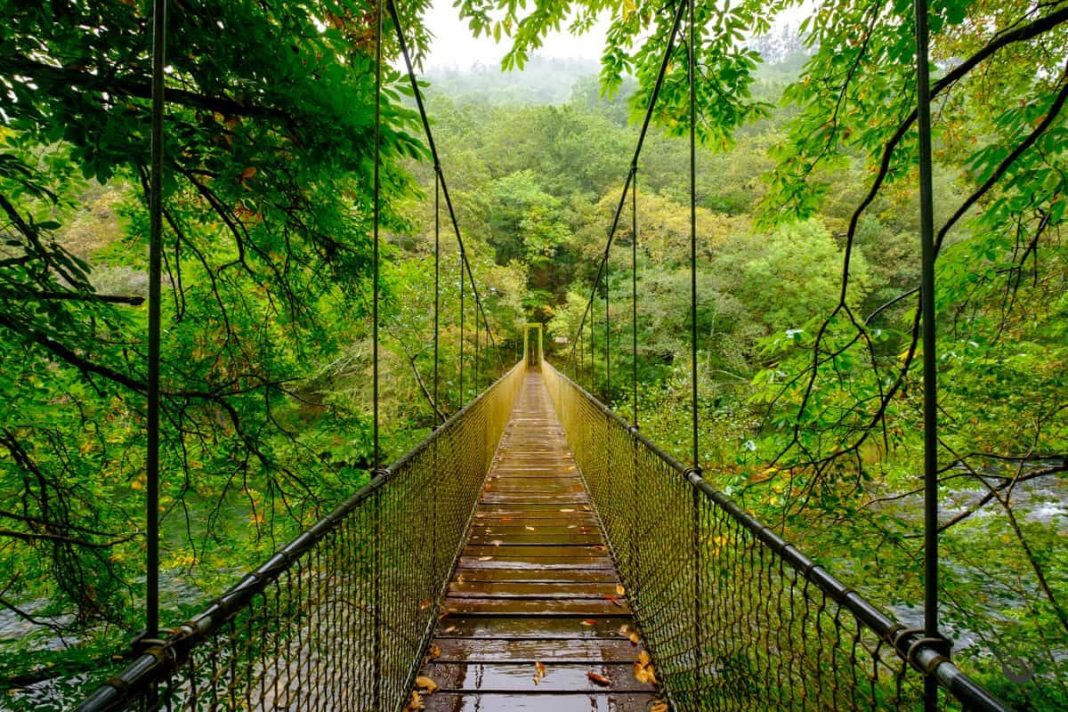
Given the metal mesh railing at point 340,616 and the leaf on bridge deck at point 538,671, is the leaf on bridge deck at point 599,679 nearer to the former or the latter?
the leaf on bridge deck at point 538,671

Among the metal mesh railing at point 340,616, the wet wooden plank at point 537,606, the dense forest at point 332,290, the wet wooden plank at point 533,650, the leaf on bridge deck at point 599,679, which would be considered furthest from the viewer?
the wet wooden plank at point 537,606

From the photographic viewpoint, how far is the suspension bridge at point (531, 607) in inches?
24.3

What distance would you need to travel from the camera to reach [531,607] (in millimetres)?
1920

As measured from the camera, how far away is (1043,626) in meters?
2.23

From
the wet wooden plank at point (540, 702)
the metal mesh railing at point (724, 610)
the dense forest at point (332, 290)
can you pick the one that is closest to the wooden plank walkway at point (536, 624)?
the wet wooden plank at point (540, 702)

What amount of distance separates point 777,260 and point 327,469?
8985 millimetres

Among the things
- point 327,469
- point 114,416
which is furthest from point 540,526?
point 114,416

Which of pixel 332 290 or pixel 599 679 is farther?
pixel 332 290

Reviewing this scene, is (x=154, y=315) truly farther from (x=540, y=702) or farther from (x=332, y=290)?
(x=332, y=290)

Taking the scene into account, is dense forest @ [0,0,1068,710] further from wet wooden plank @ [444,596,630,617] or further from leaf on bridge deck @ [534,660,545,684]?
leaf on bridge deck @ [534,660,545,684]

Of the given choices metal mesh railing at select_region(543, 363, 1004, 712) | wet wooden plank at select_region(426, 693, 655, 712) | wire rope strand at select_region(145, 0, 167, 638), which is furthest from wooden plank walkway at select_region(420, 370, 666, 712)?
wire rope strand at select_region(145, 0, 167, 638)

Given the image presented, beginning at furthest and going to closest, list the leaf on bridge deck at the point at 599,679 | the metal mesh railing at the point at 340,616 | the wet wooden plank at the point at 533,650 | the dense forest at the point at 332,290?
the wet wooden plank at the point at 533,650 < the leaf on bridge deck at the point at 599,679 < the dense forest at the point at 332,290 < the metal mesh railing at the point at 340,616

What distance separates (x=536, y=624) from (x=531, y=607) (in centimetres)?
12

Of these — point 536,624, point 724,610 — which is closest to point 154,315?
point 724,610
